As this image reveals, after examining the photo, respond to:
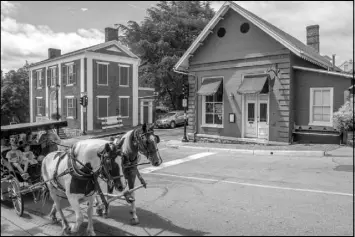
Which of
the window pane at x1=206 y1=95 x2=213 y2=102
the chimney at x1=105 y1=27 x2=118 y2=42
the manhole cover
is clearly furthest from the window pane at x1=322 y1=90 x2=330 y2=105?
the chimney at x1=105 y1=27 x2=118 y2=42

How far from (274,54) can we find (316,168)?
7.39 meters

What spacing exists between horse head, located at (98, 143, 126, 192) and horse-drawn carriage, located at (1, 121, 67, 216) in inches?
74.5

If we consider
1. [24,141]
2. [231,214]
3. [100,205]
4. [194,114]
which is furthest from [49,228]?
[194,114]

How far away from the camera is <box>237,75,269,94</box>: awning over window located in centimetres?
1620

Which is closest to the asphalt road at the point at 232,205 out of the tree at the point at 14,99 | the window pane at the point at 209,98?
the window pane at the point at 209,98

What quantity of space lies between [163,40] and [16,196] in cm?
2908

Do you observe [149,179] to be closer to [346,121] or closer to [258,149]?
[258,149]

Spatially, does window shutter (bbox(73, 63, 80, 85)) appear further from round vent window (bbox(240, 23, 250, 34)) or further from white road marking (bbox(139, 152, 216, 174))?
white road marking (bbox(139, 152, 216, 174))

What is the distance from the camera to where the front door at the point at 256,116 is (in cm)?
1694

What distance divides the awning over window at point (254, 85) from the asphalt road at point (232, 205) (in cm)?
581

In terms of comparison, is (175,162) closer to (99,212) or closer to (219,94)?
(99,212)

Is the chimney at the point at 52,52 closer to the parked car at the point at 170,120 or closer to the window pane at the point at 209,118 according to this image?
the parked car at the point at 170,120

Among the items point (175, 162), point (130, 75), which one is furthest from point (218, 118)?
point (130, 75)

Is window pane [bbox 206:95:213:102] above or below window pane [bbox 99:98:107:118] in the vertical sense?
above
